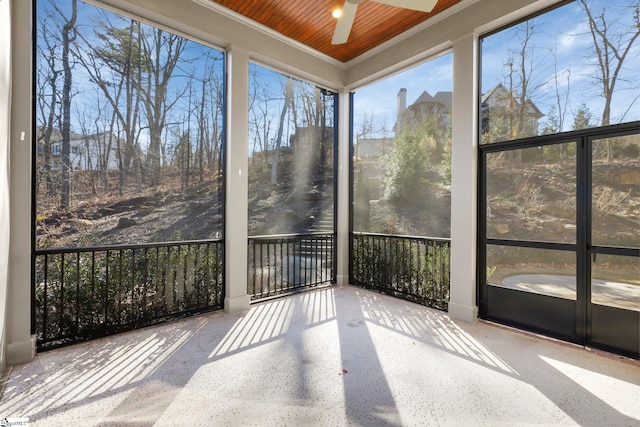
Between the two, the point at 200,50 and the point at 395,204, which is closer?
the point at 200,50

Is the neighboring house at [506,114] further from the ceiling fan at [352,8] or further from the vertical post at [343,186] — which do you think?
the vertical post at [343,186]

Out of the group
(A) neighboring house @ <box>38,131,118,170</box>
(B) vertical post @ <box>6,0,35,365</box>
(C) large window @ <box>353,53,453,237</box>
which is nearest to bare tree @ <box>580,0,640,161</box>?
(C) large window @ <box>353,53,453,237</box>

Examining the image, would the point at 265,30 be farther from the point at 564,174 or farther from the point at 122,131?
the point at 564,174

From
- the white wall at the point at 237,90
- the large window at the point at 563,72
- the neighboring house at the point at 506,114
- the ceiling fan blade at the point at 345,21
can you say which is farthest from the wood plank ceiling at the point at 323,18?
the neighboring house at the point at 506,114

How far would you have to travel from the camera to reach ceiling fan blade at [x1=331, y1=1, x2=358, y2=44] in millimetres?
2748

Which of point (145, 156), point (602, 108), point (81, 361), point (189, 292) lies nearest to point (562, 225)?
point (602, 108)

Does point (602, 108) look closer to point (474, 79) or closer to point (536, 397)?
point (474, 79)

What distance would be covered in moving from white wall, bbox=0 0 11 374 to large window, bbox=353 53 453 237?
403 cm

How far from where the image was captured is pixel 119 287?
3062 mm

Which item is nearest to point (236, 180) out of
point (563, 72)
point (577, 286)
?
point (563, 72)

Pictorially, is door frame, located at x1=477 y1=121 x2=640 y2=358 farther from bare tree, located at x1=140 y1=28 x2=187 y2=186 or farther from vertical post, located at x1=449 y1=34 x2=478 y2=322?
bare tree, located at x1=140 y1=28 x2=187 y2=186

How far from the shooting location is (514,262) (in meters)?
3.24

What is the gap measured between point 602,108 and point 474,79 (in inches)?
48.1

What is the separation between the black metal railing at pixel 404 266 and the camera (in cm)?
385
